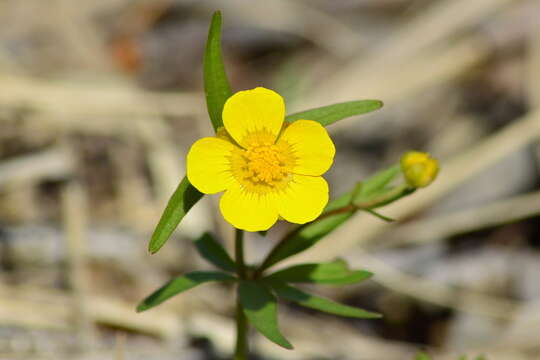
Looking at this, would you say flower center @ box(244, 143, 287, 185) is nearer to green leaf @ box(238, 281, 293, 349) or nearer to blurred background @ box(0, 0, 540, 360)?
green leaf @ box(238, 281, 293, 349)

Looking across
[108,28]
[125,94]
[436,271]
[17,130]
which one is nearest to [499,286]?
[436,271]

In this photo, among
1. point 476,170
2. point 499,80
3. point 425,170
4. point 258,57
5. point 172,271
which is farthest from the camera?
point 258,57

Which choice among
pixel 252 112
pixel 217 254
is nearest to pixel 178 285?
pixel 217 254

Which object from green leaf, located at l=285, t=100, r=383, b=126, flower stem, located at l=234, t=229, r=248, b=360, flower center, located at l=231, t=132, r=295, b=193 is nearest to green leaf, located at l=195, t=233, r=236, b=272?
flower stem, located at l=234, t=229, r=248, b=360

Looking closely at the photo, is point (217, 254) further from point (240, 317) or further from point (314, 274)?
point (314, 274)

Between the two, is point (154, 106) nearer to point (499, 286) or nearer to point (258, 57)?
point (258, 57)
